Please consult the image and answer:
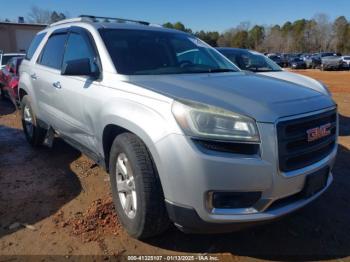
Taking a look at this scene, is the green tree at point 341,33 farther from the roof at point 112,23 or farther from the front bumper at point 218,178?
the front bumper at point 218,178

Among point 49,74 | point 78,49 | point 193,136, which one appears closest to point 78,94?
point 78,49

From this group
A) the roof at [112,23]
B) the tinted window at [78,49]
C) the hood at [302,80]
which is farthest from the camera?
the hood at [302,80]

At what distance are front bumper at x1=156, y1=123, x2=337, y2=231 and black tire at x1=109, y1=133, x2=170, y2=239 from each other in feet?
0.43

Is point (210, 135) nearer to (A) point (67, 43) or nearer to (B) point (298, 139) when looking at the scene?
(B) point (298, 139)

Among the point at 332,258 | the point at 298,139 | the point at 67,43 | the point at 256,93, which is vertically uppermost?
the point at 67,43

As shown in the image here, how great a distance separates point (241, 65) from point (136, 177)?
5.86 metres

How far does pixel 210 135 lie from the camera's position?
2.55 m

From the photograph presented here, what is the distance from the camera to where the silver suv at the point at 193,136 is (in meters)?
2.56

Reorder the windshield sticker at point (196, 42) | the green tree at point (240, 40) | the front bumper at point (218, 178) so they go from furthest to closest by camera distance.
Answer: the green tree at point (240, 40)
the windshield sticker at point (196, 42)
the front bumper at point (218, 178)

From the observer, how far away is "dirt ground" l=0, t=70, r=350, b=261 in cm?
311

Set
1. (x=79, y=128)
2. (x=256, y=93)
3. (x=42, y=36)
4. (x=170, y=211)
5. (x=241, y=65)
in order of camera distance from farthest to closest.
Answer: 1. (x=241, y=65)
2. (x=42, y=36)
3. (x=79, y=128)
4. (x=256, y=93)
5. (x=170, y=211)

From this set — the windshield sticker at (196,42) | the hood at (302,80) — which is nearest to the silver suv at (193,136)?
the windshield sticker at (196,42)

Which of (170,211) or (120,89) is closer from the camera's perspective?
(170,211)

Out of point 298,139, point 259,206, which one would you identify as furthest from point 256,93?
point 259,206
